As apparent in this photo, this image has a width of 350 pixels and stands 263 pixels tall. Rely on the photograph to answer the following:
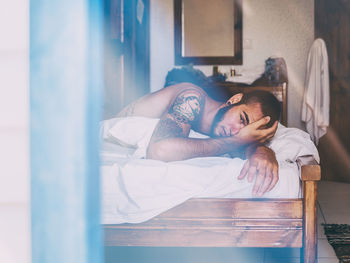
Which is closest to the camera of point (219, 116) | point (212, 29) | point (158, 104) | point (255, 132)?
point (255, 132)

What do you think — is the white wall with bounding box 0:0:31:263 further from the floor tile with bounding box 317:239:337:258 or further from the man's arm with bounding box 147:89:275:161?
the floor tile with bounding box 317:239:337:258

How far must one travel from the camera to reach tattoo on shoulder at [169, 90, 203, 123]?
6.47ft

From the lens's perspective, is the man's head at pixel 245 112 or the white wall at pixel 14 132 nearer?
the white wall at pixel 14 132

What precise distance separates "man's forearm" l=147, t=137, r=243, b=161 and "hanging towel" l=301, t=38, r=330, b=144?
2.38m

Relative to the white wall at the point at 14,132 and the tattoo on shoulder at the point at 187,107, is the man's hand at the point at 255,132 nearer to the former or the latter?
the tattoo on shoulder at the point at 187,107

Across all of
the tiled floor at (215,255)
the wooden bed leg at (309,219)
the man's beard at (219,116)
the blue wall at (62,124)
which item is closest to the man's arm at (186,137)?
the man's beard at (219,116)

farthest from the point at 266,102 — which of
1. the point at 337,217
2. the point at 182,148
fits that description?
the point at 337,217

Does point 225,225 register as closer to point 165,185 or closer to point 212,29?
point 165,185

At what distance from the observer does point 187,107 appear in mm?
2002

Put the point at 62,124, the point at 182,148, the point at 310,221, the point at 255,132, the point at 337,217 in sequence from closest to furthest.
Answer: the point at 62,124 < the point at 310,221 < the point at 182,148 < the point at 255,132 < the point at 337,217

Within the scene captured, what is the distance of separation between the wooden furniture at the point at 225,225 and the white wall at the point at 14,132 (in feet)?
3.64

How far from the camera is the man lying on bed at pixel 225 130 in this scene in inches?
63.9

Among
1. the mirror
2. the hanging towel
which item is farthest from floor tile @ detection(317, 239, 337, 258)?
the mirror

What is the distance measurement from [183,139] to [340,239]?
1097 millimetres
